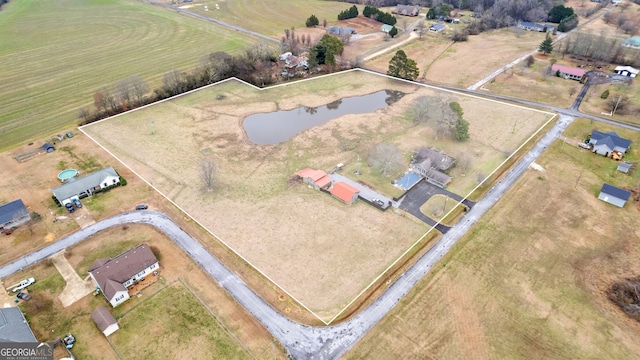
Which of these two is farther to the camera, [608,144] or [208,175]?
[608,144]

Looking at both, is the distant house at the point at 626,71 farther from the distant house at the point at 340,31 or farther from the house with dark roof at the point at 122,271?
the house with dark roof at the point at 122,271

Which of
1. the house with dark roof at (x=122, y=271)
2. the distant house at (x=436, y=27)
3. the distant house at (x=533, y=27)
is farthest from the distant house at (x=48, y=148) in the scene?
the distant house at (x=533, y=27)

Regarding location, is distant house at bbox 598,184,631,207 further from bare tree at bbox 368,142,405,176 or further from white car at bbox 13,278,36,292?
white car at bbox 13,278,36,292

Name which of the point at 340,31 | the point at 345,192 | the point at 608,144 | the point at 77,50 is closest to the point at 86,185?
the point at 345,192

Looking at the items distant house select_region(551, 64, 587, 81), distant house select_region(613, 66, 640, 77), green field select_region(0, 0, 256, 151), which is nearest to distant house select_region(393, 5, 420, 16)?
green field select_region(0, 0, 256, 151)

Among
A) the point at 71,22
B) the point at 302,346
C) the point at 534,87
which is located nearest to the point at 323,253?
the point at 302,346

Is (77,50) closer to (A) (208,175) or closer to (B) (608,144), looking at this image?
(A) (208,175)
